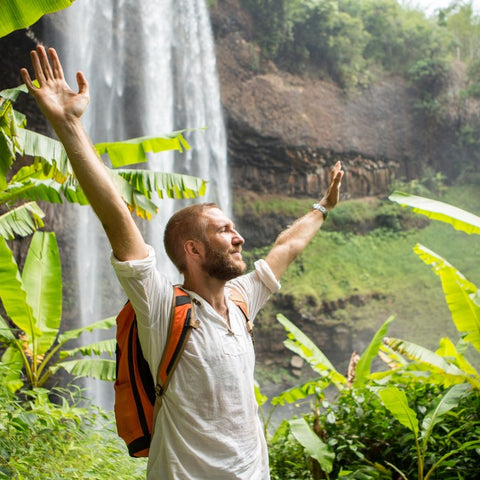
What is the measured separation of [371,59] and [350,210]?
668cm

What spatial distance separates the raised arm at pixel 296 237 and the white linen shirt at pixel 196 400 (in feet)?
1.76

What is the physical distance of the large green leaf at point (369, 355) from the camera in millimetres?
4977

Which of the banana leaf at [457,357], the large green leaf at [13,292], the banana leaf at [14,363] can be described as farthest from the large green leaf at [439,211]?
the banana leaf at [14,363]

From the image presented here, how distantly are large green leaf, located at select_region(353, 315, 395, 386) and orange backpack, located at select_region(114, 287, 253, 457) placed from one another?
3384mm

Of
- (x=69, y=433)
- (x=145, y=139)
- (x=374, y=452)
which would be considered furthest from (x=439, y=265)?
(x=69, y=433)

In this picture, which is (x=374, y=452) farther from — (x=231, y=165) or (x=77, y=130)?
(x=231, y=165)

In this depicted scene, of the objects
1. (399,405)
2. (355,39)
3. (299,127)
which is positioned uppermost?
(355,39)

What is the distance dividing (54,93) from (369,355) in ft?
13.0

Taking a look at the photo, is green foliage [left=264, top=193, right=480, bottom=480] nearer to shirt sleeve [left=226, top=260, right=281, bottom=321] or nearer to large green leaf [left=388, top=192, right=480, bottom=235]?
large green leaf [left=388, top=192, right=480, bottom=235]

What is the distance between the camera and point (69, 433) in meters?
3.47

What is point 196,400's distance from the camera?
1.81m

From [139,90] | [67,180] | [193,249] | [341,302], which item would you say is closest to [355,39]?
[139,90]

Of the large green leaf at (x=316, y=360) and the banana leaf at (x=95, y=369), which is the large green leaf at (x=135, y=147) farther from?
the large green leaf at (x=316, y=360)

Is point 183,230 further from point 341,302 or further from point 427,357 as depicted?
point 341,302
